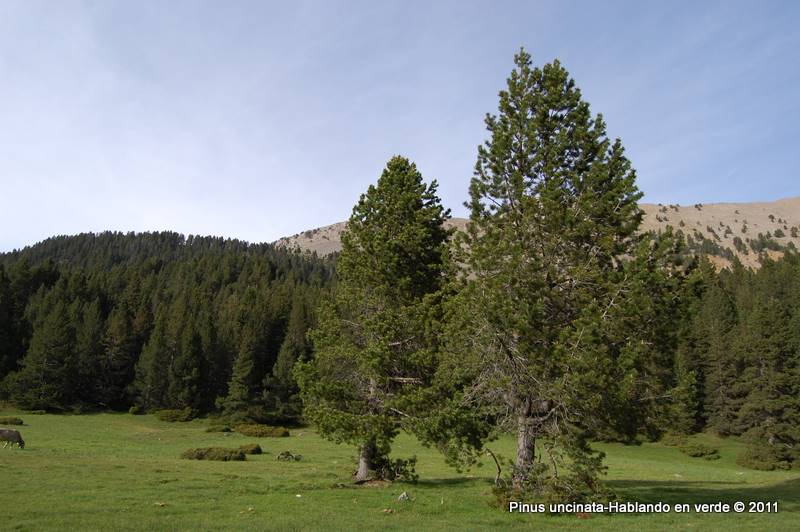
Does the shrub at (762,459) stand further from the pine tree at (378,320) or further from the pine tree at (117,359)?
the pine tree at (117,359)

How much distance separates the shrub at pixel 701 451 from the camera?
55312 millimetres

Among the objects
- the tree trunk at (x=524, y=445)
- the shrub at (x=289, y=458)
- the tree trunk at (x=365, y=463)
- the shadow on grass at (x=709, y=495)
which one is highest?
the tree trunk at (x=524, y=445)

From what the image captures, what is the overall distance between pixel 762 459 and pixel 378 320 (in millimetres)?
49956

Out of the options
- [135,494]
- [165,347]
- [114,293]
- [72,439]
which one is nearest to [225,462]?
[135,494]

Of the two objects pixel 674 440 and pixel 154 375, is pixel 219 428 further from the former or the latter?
pixel 674 440

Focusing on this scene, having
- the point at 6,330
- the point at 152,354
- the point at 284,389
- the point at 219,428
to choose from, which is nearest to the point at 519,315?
the point at 219,428

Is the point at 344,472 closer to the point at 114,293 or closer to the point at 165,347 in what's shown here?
the point at 165,347

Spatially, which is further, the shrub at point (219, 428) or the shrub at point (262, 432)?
the shrub at point (219, 428)

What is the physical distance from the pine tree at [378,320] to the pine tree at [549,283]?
398 cm

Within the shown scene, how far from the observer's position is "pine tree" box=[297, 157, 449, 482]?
21.1m

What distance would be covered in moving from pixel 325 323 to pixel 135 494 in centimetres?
984

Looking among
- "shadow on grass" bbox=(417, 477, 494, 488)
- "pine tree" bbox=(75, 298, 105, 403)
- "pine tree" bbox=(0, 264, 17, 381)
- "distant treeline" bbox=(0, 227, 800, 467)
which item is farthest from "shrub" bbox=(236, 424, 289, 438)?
"pine tree" bbox=(0, 264, 17, 381)

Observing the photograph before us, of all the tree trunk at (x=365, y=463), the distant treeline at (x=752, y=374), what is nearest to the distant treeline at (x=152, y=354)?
the tree trunk at (x=365, y=463)

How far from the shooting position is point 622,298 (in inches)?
607
